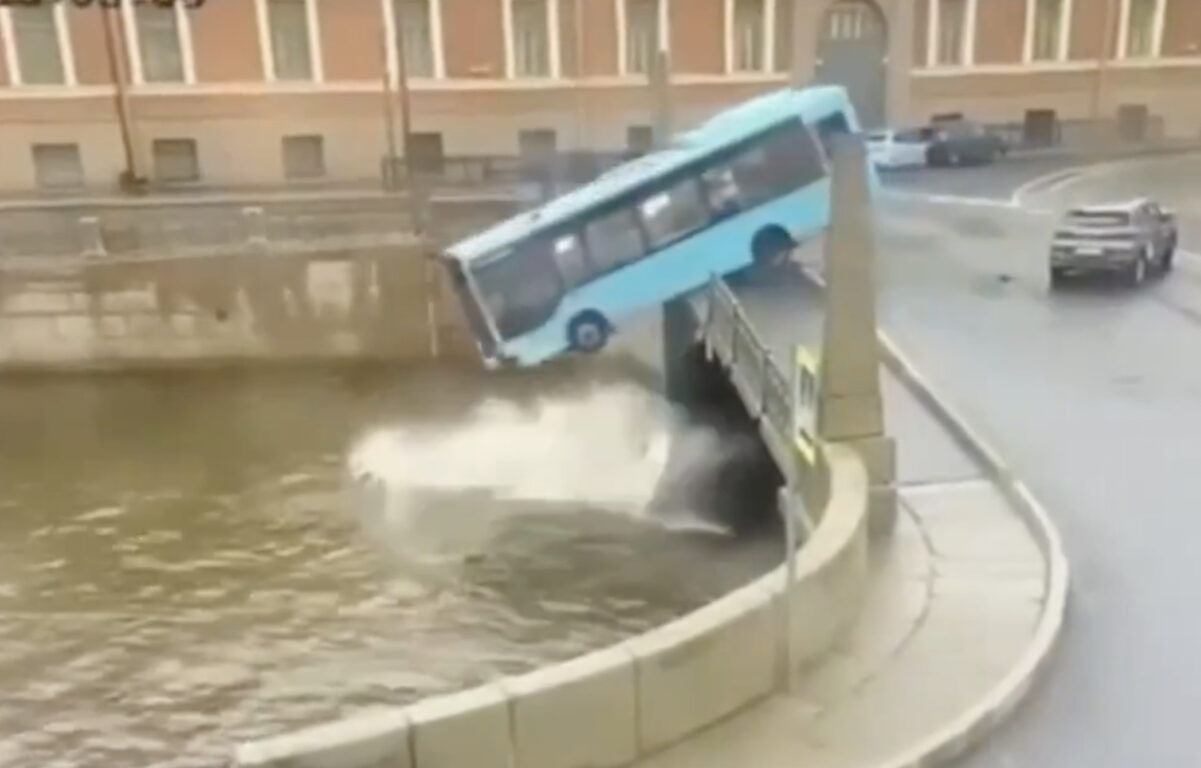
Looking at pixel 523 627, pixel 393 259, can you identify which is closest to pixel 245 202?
pixel 393 259

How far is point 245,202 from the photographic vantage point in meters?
29.4

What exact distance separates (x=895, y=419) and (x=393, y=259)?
45.2 ft

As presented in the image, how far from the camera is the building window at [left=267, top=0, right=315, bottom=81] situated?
111 ft

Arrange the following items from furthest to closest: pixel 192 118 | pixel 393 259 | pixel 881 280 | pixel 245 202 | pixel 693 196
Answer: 1. pixel 192 118
2. pixel 245 202
3. pixel 393 259
4. pixel 881 280
5. pixel 693 196

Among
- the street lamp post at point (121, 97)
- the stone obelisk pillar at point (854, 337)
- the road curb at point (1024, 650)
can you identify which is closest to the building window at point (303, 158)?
the street lamp post at point (121, 97)

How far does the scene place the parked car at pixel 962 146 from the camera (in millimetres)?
35000

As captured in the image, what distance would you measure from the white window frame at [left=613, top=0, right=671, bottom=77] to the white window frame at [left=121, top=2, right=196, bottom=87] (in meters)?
10.5

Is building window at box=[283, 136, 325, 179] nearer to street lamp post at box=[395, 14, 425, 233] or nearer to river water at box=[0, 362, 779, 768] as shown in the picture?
street lamp post at box=[395, 14, 425, 233]

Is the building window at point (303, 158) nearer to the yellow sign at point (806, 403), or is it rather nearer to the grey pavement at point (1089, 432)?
the grey pavement at point (1089, 432)

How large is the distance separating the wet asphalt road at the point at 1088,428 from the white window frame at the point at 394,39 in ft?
40.9

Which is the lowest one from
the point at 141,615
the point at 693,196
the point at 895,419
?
the point at 141,615

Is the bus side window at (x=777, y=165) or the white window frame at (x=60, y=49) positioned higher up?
the white window frame at (x=60, y=49)

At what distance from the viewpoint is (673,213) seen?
765 inches

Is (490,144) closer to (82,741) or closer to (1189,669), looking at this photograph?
(82,741)
